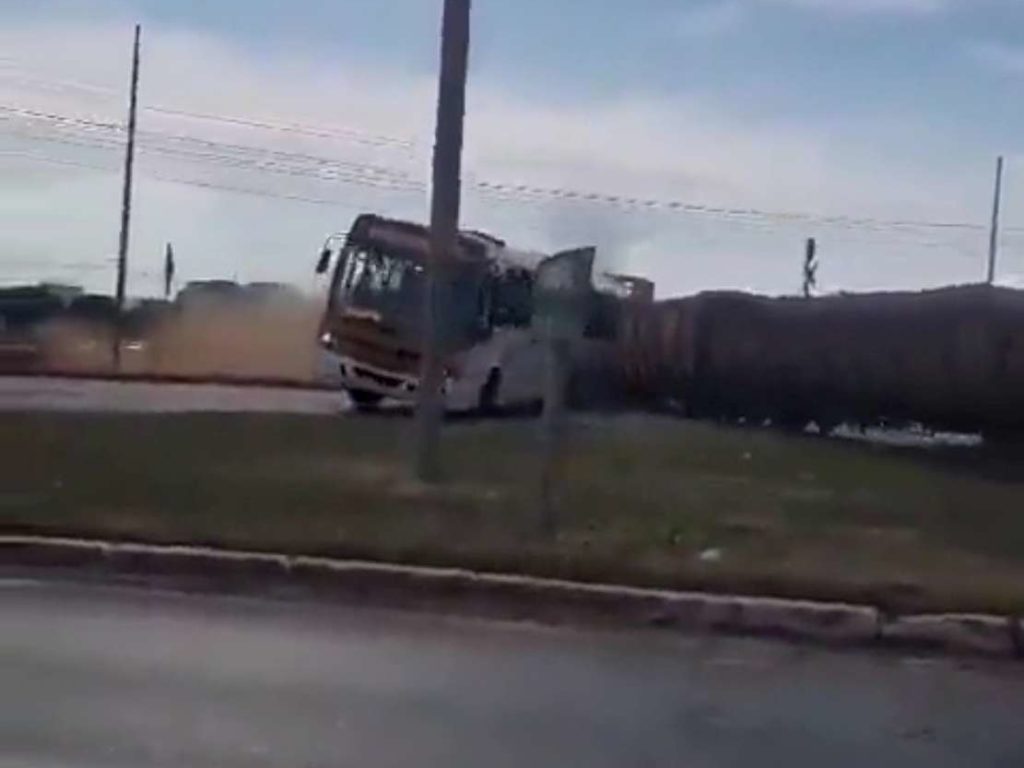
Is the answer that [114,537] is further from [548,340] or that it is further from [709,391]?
[709,391]

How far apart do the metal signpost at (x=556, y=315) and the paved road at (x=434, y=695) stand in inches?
125

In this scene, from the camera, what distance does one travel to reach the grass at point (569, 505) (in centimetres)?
1334

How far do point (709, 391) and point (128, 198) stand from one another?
32.2 meters

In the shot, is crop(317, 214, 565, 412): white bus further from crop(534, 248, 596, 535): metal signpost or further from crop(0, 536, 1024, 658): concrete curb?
crop(0, 536, 1024, 658): concrete curb

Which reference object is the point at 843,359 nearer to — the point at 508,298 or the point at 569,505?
the point at 508,298

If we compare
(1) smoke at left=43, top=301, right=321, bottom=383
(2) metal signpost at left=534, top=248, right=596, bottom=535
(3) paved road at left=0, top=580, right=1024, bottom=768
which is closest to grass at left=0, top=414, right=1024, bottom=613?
(2) metal signpost at left=534, top=248, right=596, bottom=535

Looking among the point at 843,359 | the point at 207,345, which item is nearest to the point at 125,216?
the point at 207,345

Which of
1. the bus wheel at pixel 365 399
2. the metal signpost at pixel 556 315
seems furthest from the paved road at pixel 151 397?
the metal signpost at pixel 556 315

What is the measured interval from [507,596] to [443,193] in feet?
24.9

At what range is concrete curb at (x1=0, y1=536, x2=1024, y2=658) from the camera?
1178cm

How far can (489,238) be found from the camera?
35312 millimetres

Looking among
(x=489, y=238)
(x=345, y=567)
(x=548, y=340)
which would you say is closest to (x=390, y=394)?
(x=489, y=238)

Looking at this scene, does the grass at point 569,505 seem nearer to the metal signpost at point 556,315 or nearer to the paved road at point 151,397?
the metal signpost at point 556,315

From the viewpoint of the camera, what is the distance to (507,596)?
12406 mm
